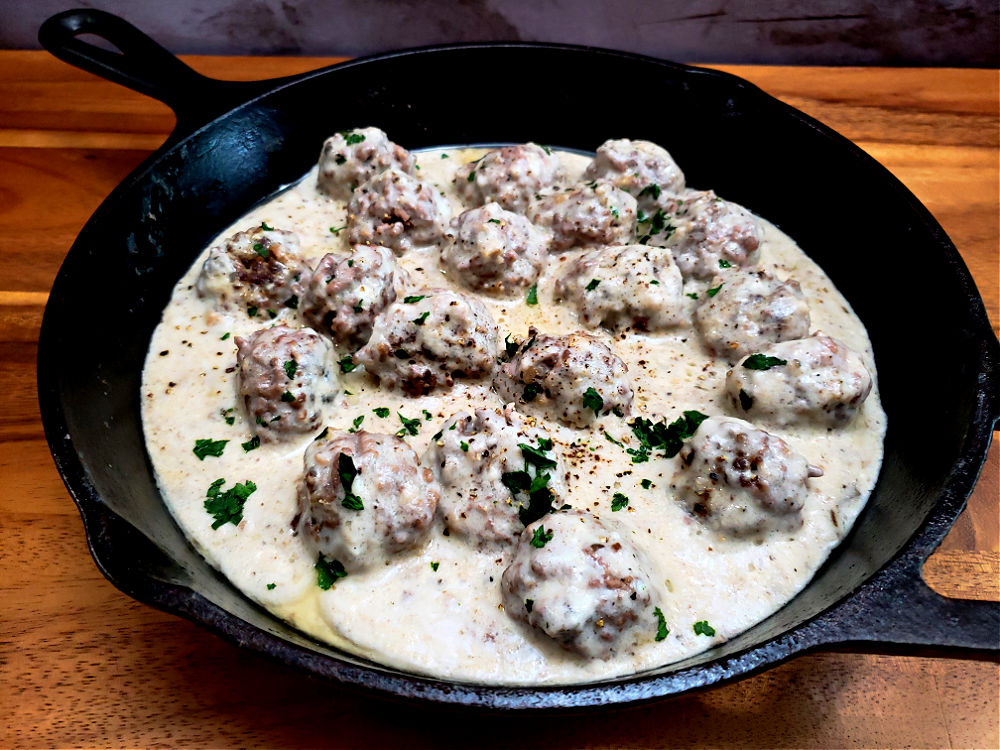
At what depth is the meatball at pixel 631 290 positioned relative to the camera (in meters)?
3.20

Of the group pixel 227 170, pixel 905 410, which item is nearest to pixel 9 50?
pixel 227 170

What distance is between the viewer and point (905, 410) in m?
3.06

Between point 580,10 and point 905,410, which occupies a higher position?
point 580,10

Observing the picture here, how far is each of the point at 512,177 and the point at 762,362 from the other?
5.03 feet

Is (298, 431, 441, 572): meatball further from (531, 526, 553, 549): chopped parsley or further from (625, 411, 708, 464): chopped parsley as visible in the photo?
(625, 411, 708, 464): chopped parsley

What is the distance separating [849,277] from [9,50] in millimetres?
5199

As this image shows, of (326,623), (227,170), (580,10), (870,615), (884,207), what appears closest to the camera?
(870,615)

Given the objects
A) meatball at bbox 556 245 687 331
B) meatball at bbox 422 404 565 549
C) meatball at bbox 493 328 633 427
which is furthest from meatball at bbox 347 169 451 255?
meatball at bbox 422 404 565 549

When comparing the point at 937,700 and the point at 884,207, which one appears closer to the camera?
the point at 937,700

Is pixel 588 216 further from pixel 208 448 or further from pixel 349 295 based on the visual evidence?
pixel 208 448

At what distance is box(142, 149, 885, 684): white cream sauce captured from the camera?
240 centimetres

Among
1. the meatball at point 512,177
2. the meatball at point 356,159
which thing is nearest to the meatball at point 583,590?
the meatball at point 512,177

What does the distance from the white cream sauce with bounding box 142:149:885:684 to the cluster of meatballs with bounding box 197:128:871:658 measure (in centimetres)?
7

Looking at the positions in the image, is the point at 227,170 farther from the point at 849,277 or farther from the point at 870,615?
the point at 870,615
